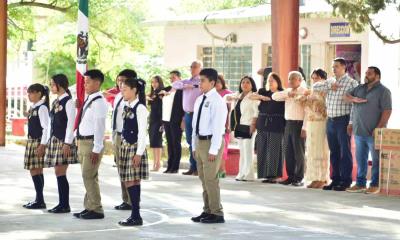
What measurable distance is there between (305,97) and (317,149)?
2.89 ft

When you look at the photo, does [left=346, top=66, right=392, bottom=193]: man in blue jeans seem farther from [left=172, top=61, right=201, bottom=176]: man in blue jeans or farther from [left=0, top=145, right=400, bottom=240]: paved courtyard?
[left=172, top=61, right=201, bottom=176]: man in blue jeans

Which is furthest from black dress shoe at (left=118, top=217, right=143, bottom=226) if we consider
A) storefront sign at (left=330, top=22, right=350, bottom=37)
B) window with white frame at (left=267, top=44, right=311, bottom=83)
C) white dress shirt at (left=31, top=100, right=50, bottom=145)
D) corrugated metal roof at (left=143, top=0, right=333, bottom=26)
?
window with white frame at (left=267, top=44, right=311, bottom=83)

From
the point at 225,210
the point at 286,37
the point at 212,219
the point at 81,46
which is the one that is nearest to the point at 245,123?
the point at 286,37

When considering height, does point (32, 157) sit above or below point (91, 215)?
above

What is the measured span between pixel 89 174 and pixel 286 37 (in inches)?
314

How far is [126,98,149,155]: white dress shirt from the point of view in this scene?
13469mm

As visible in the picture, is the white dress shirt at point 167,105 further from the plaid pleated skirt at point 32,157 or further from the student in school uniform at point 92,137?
the student in school uniform at point 92,137

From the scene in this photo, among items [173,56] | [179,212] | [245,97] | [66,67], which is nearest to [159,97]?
[245,97]

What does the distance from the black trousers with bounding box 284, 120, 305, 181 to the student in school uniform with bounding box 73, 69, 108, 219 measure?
577cm

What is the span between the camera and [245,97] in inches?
797

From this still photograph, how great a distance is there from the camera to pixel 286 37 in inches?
838

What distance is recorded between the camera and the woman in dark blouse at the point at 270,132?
19.7m

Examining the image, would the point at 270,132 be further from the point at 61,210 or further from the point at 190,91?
the point at 61,210

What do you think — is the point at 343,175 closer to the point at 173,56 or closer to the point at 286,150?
the point at 286,150
